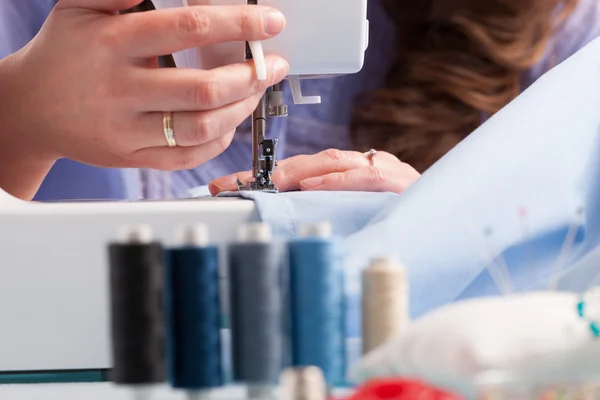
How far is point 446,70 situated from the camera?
188 cm

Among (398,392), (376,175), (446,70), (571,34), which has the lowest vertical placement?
(398,392)

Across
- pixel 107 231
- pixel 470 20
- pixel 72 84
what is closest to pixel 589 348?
pixel 107 231

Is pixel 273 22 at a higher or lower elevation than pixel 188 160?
higher

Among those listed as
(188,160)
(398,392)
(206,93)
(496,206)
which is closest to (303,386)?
(398,392)

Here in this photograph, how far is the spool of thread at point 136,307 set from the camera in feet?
1.43

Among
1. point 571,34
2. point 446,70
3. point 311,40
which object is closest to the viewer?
point 311,40

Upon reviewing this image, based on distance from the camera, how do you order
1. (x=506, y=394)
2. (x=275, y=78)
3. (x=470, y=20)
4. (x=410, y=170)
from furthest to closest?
1. (x=470, y=20)
2. (x=410, y=170)
3. (x=275, y=78)
4. (x=506, y=394)

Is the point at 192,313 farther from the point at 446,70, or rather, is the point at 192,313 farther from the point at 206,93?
the point at 446,70

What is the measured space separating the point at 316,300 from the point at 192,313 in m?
0.08

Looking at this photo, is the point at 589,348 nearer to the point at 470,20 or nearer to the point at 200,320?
the point at 200,320

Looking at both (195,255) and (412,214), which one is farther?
(412,214)

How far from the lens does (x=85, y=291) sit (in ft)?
2.27

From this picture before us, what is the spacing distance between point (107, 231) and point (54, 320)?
93 mm

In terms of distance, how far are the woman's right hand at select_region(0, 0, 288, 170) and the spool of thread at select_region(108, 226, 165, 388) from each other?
426 millimetres
